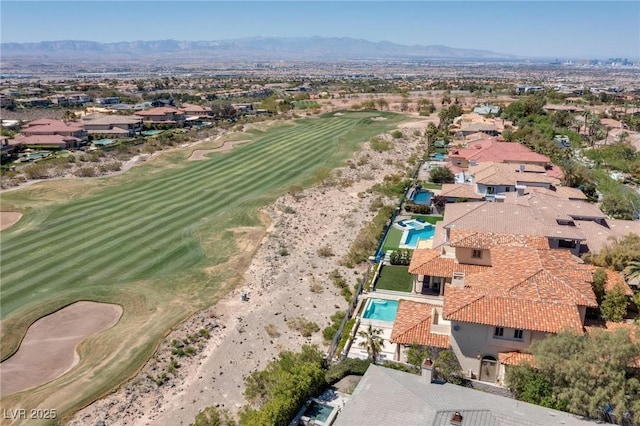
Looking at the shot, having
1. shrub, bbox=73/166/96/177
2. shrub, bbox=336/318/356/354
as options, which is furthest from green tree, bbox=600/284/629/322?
shrub, bbox=73/166/96/177

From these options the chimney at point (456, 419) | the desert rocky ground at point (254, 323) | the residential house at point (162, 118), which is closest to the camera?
the chimney at point (456, 419)

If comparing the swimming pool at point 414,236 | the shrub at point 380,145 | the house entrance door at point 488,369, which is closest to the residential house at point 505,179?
the swimming pool at point 414,236

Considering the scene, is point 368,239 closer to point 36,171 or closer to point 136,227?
point 136,227

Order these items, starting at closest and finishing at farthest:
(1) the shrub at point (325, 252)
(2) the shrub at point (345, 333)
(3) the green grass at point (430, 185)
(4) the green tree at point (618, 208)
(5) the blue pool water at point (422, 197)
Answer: (2) the shrub at point (345, 333)
(1) the shrub at point (325, 252)
(4) the green tree at point (618, 208)
(5) the blue pool water at point (422, 197)
(3) the green grass at point (430, 185)

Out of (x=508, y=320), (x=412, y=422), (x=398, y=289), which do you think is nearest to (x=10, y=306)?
(x=398, y=289)

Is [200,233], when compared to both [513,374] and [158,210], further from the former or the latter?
[513,374]

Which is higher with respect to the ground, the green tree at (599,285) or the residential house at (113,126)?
the residential house at (113,126)

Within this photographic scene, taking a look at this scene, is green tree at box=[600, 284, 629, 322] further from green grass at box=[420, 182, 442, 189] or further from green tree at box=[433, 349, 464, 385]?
green grass at box=[420, 182, 442, 189]

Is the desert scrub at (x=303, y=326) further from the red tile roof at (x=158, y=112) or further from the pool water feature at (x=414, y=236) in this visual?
the red tile roof at (x=158, y=112)
